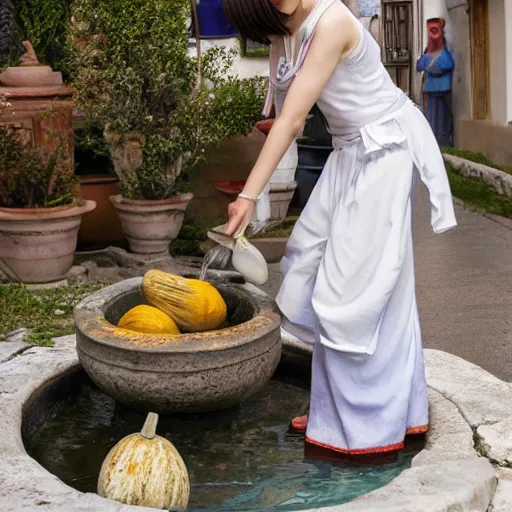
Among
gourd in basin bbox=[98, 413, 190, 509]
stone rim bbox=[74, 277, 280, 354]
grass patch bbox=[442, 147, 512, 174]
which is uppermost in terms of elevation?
stone rim bbox=[74, 277, 280, 354]

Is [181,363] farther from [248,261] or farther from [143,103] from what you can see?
[143,103]

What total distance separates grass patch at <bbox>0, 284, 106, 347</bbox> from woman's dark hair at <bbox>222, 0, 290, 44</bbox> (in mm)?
2415

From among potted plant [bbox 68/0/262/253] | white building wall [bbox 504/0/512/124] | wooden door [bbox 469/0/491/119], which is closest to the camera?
potted plant [bbox 68/0/262/253]

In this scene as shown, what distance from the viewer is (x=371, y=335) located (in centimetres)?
328

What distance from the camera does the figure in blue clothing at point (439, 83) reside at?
47.2 feet

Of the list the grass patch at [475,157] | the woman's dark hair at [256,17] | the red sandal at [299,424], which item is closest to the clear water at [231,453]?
the red sandal at [299,424]

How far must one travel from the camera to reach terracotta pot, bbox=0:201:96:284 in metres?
6.48

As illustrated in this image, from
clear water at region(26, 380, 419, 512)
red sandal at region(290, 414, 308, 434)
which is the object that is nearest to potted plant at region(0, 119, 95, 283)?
clear water at region(26, 380, 419, 512)

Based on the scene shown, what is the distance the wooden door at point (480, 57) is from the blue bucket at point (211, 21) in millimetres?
4437

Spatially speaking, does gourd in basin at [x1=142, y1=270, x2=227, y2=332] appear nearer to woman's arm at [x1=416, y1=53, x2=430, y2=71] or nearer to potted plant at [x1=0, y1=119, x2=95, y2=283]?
potted plant at [x1=0, y1=119, x2=95, y2=283]

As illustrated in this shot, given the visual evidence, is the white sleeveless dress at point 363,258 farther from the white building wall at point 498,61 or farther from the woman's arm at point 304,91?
the white building wall at point 498,61

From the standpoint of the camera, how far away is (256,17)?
3127 mm

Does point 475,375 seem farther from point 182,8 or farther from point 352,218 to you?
point 182,8

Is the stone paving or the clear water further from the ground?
the clear water
